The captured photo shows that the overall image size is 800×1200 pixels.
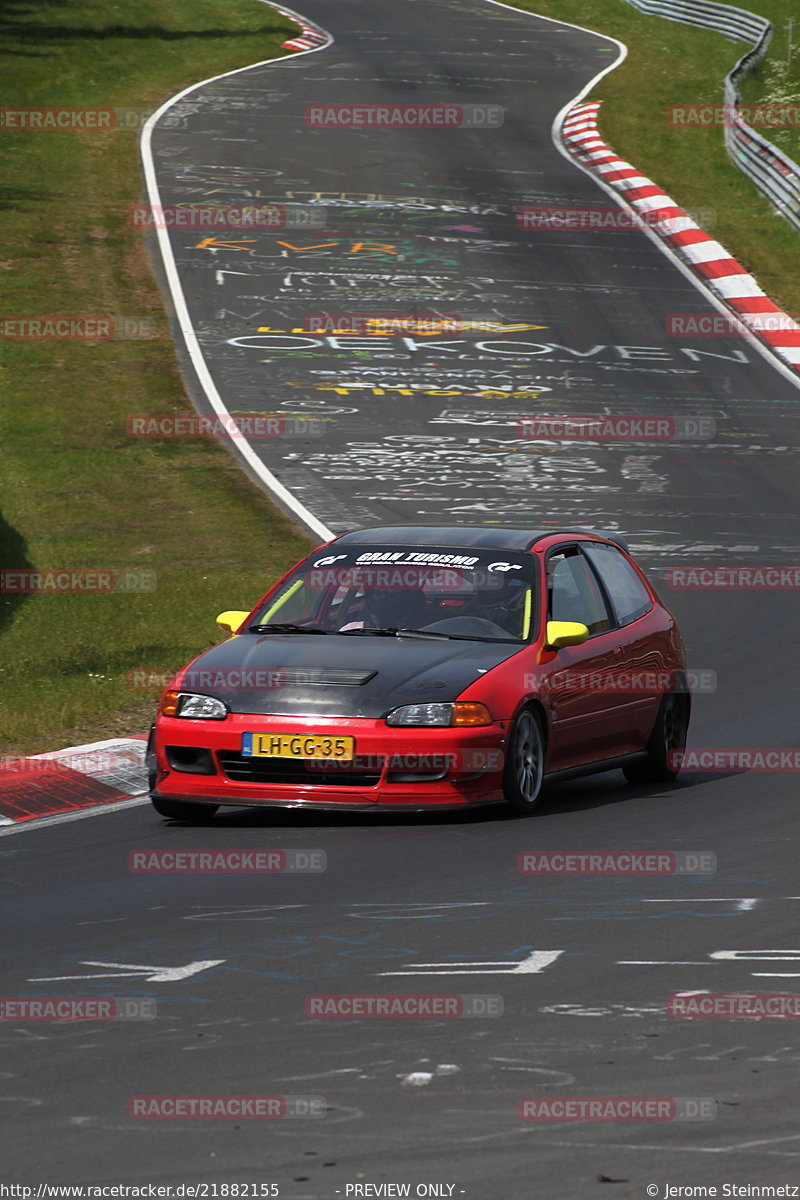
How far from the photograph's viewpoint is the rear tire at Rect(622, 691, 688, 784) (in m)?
11.2

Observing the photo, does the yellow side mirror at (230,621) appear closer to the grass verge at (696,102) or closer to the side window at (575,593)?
the side window at (575,593)

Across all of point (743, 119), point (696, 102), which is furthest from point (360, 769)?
point (696, 102)

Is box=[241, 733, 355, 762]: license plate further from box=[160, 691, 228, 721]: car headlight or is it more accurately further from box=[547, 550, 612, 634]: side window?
box=[547, 550, 612, 634]: side window

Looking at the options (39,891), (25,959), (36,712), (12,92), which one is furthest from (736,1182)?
(12,92)

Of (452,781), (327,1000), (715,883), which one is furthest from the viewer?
(452,781)

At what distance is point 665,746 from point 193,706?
3009 millimetres

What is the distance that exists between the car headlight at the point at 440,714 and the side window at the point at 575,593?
1220mm

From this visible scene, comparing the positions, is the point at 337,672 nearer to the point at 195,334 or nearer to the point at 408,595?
the point at 408,595

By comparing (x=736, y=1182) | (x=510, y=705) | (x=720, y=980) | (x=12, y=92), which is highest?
(x=736, y=1182)

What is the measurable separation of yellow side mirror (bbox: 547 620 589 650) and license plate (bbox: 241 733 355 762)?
1.37 m

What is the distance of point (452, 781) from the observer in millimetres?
9445

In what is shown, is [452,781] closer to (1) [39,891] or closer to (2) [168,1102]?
(1) [39,891]

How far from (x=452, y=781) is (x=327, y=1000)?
3.32 m

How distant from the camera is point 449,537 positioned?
10.8m
